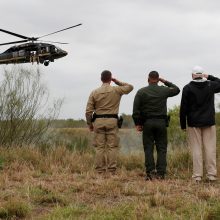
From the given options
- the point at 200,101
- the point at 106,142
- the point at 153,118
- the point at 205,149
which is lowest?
the point at 205,149

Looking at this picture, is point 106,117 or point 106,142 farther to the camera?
point 106,142

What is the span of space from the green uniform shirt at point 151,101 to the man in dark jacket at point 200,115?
421 mm

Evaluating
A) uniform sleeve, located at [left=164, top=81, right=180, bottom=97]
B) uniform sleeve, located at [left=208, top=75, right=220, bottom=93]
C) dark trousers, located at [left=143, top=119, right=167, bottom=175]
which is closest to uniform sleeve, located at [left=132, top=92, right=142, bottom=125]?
dark trousers, located at [left=143, top=119, right=167, bottom=175]

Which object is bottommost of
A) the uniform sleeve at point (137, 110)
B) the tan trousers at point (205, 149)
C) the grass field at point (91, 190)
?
the grass field at point (91, 190)

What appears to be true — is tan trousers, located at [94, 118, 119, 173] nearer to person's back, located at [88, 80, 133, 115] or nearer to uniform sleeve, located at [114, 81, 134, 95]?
person's back, located at [88, 80, 133, 115]

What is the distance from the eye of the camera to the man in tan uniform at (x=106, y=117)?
408 inches

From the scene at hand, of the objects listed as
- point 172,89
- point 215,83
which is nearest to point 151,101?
point 172,89

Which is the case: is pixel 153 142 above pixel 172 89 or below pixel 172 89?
below

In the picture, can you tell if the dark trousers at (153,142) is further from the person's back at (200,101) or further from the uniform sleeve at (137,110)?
the person's back at (200,101)

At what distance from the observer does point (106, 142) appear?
10.6 meters

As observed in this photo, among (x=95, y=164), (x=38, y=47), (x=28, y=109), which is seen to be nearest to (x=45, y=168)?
(x=95, y=164)

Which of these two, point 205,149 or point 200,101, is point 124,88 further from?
point 205,149

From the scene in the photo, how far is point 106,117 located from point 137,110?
36.6 inches

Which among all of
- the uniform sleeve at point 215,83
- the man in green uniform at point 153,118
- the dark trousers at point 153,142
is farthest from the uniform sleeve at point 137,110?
the uniform sleeve at point 215,83
